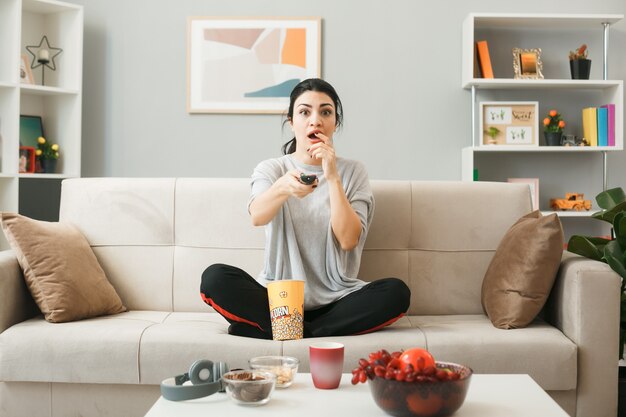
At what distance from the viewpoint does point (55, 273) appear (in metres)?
Answer: 2.49

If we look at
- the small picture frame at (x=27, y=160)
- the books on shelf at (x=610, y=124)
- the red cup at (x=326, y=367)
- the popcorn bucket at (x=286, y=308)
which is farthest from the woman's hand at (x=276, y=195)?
the books on shelf at (x=610, y=124)

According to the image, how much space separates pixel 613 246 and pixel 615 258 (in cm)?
5

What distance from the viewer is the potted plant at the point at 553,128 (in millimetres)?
4145

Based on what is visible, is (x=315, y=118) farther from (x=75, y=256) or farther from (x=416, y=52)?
(x=416, y=52)

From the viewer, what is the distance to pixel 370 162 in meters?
4.32

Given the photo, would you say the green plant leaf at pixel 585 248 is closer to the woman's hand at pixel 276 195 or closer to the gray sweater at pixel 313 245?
the gray sweater at pixel 313 245

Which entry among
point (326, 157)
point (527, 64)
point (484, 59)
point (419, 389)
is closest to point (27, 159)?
point (326, 157)

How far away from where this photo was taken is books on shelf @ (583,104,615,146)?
4105 millimetres

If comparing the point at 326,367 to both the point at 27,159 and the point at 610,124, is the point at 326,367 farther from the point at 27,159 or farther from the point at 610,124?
the point at 610,124

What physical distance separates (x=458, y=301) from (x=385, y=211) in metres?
0.42

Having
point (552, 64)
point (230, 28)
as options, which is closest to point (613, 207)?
point (552, 64)

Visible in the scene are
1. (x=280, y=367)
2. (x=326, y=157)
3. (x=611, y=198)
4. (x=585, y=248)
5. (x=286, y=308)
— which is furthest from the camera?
(x=611, y=198)

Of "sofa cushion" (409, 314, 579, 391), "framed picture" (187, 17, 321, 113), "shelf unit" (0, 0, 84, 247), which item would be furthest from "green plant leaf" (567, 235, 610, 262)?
"shelf unit" (0, 0, 84, 247)

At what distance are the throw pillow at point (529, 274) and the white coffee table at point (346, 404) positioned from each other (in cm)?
78
